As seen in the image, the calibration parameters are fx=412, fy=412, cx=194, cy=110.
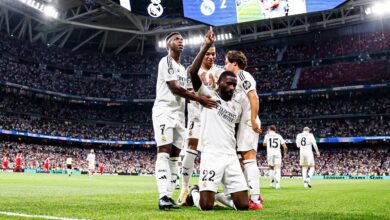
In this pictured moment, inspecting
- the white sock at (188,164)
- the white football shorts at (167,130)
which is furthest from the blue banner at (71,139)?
the white football shorts at (167,130)

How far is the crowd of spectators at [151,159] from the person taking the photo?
44.9 m

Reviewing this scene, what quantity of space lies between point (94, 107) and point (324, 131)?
32.8 m

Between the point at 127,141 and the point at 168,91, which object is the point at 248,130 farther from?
the point at 127,141

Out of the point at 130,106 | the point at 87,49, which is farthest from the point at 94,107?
the point at 87,49

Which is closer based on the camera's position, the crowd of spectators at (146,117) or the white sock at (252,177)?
the white sock at (252,177)

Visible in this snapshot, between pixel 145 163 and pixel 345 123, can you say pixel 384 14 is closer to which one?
pixel 345 123

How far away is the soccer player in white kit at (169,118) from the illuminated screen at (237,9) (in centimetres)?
3273

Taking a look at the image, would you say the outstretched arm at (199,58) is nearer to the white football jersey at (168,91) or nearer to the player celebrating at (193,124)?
the white football jersey at (168,91)

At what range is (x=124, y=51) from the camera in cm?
6719

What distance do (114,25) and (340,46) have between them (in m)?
30.8

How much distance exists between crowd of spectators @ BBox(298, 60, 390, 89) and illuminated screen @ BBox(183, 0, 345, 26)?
51.9ft

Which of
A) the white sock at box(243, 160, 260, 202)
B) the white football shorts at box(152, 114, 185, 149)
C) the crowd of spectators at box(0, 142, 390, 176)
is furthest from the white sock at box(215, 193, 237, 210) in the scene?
the crowd of spectators at box(0, 142, 390, 176)

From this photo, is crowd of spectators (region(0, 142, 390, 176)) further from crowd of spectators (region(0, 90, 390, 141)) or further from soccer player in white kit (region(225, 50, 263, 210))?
soccer player in white kit (region(225, 50, 263, 210))

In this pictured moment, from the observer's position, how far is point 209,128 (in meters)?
6.08
